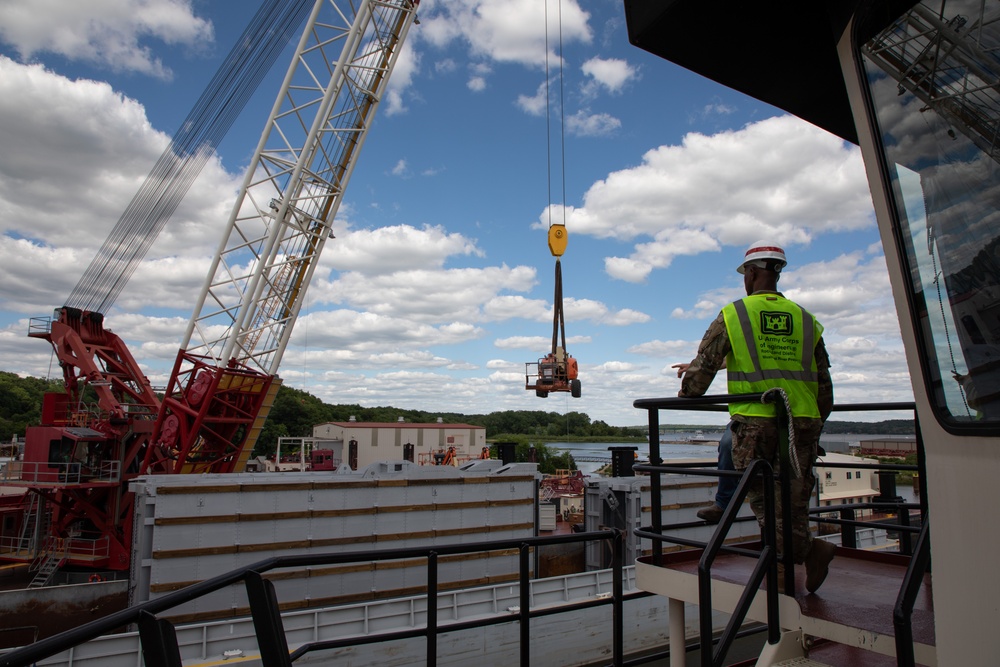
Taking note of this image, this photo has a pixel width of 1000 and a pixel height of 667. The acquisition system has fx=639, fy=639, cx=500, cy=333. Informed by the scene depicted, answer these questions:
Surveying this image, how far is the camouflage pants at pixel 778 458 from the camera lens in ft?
10.5

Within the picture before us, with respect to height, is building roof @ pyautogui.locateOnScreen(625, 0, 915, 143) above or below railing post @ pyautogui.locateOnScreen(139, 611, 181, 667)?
above

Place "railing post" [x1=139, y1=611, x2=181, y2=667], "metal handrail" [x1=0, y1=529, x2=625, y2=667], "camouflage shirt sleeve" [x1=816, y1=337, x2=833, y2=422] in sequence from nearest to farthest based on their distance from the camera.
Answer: "metal handrail" [x1=0, y1=529, x2=625, y2=667] < "railing post" [x1=139, y1=611, x2=181, y2=667] < "camouflage shirt sleeve" [x1=816, y1=337, x2=833, y2=422]

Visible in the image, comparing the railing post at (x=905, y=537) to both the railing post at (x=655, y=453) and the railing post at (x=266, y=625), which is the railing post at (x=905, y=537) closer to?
the railing post at (x=655, y=453)

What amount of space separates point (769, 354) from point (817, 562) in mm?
1054

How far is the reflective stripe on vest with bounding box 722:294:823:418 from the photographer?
10.8 ft

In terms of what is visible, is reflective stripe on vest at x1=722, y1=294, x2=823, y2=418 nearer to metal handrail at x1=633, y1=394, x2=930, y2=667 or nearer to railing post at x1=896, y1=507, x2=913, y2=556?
metal handrail at x1=633, y1=394, x2=930, y2=667

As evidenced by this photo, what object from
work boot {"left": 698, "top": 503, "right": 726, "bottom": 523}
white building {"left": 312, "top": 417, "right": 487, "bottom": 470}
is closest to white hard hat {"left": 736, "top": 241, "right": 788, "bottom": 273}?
work boot {"left": 698, "top": 503, "right": 726, "bottom": 523}

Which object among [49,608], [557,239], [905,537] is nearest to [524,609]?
[905,537]

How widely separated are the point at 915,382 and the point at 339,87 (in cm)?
1897

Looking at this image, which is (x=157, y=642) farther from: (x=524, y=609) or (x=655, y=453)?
(x=655, y=453)

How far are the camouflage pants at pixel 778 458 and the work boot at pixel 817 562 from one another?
3 cm

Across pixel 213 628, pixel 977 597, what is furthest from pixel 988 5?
pixel 213 628

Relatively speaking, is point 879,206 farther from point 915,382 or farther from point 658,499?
point 658,499

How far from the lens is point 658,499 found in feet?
11.9
